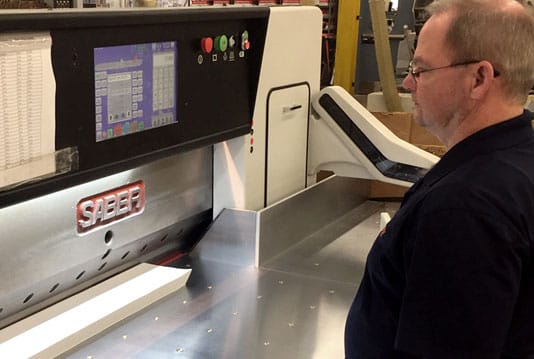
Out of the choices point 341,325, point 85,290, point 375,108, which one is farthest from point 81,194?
point 375,108

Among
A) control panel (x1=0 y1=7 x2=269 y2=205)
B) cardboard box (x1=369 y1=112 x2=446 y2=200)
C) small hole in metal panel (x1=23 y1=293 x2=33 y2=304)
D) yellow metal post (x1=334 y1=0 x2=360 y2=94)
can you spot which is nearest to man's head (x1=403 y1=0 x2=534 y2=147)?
control panel (x1=0 y1=7 x2=269 y2=205)

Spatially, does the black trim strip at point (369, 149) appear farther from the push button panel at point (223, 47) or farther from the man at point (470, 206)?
the man at point (470, 206)

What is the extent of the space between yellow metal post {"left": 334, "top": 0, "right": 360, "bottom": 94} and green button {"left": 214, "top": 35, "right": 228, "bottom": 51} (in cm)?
228

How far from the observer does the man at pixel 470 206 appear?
1046 mm

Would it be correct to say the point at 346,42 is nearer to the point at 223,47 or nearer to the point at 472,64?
the point at 223,47

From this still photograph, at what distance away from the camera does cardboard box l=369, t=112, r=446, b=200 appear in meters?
2.97

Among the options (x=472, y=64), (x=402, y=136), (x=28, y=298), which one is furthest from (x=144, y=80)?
(x=402, y=136)

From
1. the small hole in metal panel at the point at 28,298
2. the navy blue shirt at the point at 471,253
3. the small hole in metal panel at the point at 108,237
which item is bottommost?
the small hole in metal panel at the point at 28,298

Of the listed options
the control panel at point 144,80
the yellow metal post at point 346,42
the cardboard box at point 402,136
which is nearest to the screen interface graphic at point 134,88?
the control panel at point 144,80

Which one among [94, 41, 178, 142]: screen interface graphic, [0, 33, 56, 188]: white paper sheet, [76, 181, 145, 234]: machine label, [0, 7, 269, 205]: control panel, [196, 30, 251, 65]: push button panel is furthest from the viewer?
[196, 30, 251, 65]: push button panel

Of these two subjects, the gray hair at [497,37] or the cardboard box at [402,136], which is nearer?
the gray hair at [497,37]

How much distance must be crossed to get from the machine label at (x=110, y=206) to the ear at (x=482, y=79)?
3.11 ft

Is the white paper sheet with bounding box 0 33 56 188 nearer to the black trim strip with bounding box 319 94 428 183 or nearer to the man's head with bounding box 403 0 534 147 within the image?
the man's head with bounding box 403 0 534 147

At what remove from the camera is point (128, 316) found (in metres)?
1.79
